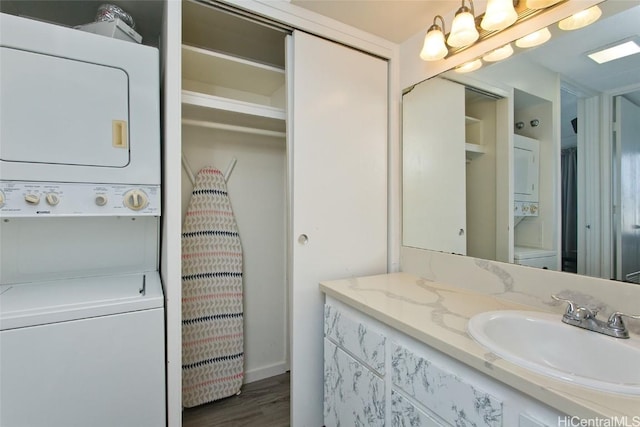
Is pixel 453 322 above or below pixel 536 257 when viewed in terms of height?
below

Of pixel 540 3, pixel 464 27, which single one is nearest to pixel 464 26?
pixel 464 27

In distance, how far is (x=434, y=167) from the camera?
175cm

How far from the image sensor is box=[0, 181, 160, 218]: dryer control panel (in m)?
1.09

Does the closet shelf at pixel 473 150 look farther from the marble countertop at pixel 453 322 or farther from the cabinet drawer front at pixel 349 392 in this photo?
the cabinet drawer front at pixel 349 392

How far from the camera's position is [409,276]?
1.79 metres

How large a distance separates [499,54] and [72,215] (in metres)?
2.03

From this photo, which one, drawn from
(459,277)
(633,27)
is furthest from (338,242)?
(633,27)

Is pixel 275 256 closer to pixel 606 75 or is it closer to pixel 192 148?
pixel 192 148

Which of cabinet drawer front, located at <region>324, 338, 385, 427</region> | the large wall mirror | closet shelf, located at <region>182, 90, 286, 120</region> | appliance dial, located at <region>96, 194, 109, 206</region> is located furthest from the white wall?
appliance dial, located at <region>96, 194, 109, 206</region>

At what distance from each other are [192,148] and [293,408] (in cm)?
171

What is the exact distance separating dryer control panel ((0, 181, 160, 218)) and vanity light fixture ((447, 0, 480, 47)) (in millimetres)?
1575

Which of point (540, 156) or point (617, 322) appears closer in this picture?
point (617, 322)

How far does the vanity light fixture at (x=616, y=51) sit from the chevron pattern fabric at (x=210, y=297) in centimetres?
196

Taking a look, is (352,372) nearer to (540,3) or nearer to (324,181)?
(324,181)
